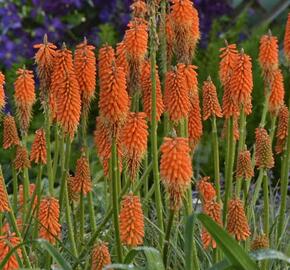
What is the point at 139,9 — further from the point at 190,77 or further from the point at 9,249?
the point at 9,249

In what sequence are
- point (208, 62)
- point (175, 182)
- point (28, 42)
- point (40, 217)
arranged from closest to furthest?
point (175, 182) → point (40, 217) → point (208, 62) → point (28, 42)

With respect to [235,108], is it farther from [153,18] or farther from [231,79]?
[153,18]

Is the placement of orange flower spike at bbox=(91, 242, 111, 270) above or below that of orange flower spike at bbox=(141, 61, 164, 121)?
below

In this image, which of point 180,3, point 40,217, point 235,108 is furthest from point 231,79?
point 40,217

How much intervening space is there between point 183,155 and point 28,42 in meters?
5.60

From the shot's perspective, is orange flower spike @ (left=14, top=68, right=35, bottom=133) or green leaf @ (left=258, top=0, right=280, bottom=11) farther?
green leaf @ (left=258, top=0, right=280, bottom=11)

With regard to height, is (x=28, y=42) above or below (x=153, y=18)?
above

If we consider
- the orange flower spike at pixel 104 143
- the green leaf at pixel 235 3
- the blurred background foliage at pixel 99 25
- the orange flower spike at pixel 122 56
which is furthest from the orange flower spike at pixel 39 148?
the green leaf at pixel 235 3

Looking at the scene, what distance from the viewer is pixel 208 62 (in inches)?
301

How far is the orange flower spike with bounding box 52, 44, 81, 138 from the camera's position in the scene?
3410 millimetres

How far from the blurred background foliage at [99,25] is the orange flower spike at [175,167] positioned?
14.4ft

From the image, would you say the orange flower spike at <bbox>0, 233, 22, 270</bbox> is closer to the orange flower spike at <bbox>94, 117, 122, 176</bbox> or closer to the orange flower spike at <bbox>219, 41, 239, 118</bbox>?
the orange flower spike at <bbox>94, 117, 122, 176</bbox>

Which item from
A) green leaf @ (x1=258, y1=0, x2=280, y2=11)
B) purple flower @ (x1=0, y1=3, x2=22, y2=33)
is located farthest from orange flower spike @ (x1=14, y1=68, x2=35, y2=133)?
green leaf @ (x1=258, y1=0, x2=280, y2=11)

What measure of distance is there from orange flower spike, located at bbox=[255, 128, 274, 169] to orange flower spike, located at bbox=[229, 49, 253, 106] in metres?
0.22
